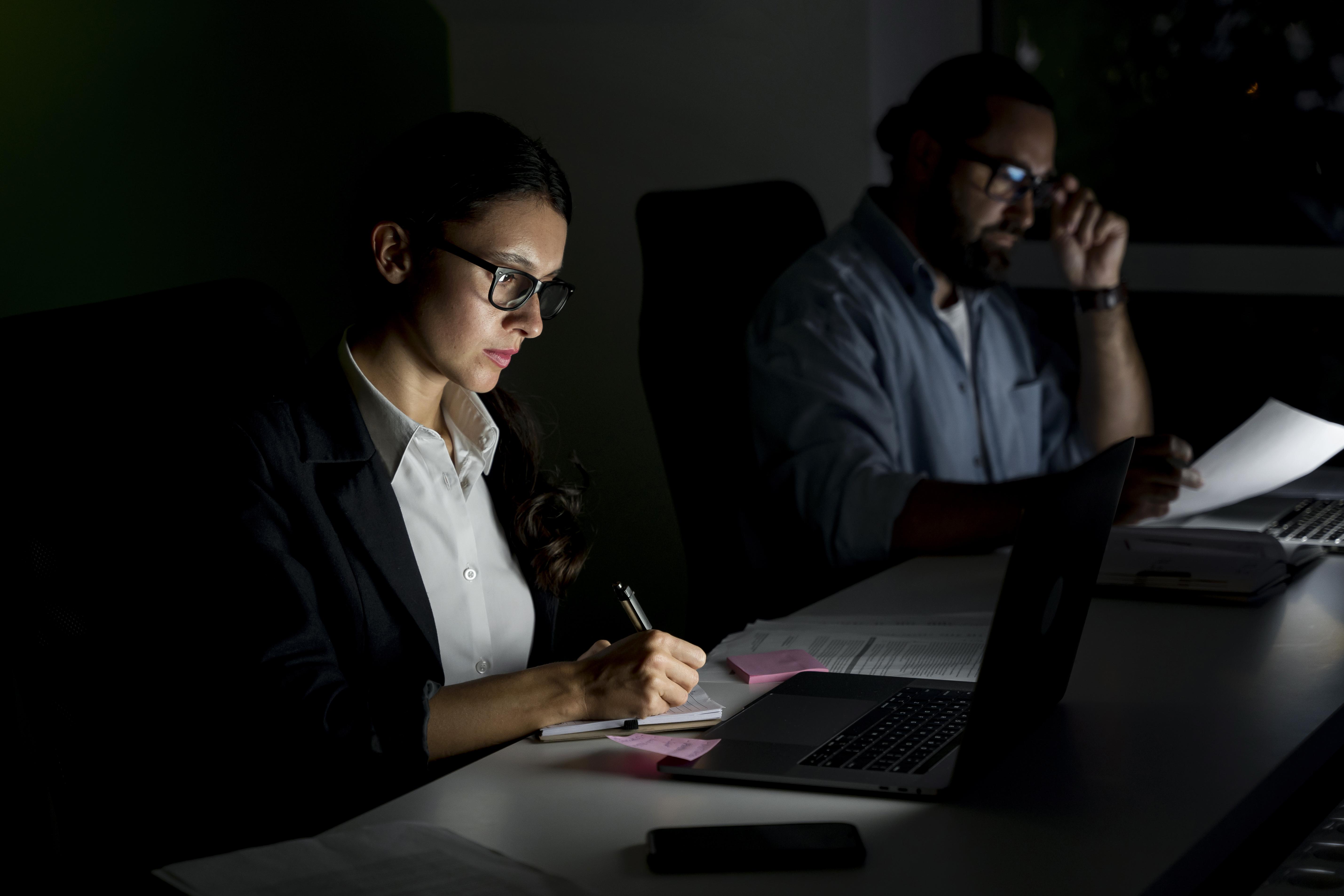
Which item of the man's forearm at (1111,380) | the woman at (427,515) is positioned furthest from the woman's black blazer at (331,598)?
the man's forearm at (1111,380)

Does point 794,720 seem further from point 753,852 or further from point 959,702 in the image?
point 753,852

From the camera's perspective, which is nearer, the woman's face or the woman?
the woman

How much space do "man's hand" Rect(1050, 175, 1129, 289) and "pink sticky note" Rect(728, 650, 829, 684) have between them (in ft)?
4.83

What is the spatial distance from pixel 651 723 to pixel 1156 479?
1003 mm

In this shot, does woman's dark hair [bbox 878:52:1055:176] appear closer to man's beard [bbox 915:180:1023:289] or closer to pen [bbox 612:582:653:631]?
man's beard [bbox 915:180:1023:289]

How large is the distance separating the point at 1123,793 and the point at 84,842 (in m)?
0.94

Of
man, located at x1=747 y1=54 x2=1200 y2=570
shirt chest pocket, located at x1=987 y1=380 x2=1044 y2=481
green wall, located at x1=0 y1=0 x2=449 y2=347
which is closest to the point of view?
green wall, located at x1=0 y1=0 x2=449 y2=347

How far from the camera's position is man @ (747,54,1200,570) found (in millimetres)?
1984

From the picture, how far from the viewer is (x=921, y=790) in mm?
1089

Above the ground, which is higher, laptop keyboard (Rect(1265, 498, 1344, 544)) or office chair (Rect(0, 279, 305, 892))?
office chair (Rect(0, 279, 305, 892))

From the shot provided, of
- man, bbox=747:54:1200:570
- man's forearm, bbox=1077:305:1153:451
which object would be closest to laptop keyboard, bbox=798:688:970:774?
man, bbox=747:54:1200:570

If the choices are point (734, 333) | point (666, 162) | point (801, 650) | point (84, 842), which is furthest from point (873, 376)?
point (84, 842)

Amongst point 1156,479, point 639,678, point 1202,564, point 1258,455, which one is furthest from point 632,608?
point 1258,455

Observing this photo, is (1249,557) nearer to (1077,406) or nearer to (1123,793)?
(1123,793)
